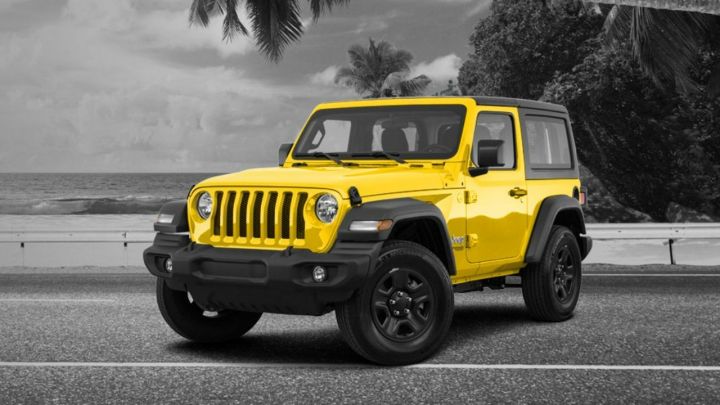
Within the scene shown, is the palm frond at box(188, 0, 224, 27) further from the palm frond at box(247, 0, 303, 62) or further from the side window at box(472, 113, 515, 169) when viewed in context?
the side window at box(472, 113, 515, 169)

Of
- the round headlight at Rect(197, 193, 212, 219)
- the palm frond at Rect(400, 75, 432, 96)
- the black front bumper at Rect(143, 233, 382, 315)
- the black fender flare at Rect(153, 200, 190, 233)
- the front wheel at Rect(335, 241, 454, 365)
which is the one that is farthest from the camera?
the palm frond at Rect(400, 75, 432, 96)

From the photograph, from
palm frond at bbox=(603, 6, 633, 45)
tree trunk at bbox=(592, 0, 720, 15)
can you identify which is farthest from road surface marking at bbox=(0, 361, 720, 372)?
palm frond at bbox=(603, 6, 633, 45)

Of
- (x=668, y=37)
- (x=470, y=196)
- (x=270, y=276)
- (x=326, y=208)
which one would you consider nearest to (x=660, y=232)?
(x=668, y=37)

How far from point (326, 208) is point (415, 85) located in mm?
46726

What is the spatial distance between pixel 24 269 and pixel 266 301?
10.7m

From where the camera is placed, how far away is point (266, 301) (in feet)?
22.3

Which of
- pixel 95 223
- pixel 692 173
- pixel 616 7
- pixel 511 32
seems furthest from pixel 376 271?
pixel 95 223

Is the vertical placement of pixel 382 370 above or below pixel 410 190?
below

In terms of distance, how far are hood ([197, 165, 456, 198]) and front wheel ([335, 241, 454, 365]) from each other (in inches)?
17.7

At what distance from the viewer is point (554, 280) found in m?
9.04

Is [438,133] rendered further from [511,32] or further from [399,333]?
[511,32]

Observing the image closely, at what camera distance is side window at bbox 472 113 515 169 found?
8.16m

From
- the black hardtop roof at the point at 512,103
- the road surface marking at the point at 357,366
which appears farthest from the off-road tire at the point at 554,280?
the road surface marking at the point at 357,366

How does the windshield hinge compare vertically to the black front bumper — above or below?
above
